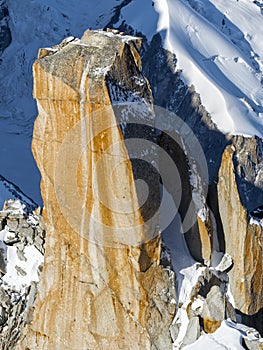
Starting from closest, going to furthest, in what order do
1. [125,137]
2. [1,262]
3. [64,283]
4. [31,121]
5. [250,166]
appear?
[125,137] → [64,283] → [1,262] → [250,166] → [31,121]

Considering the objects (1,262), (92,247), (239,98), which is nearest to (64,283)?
(92,247)

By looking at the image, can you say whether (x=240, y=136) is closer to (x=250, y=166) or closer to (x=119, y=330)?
(x=250, y=166)

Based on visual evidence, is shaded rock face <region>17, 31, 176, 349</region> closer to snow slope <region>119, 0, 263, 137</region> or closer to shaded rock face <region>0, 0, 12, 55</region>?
snow slope <region>119, 0, 263, 137</region>

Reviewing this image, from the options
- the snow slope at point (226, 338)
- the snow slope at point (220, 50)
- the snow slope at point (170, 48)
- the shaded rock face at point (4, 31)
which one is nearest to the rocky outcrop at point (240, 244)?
the snow slope at point (226, 338)

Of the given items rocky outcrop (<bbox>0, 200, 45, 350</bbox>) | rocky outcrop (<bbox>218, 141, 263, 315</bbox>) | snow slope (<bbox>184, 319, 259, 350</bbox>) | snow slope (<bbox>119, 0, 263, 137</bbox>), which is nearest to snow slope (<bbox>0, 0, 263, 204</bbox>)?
snow slope (<bbox>119, 0, 263, 137</bbox>)

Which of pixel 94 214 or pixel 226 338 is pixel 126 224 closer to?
pixel 94 214

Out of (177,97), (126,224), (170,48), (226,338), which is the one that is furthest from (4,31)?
(226,338)
